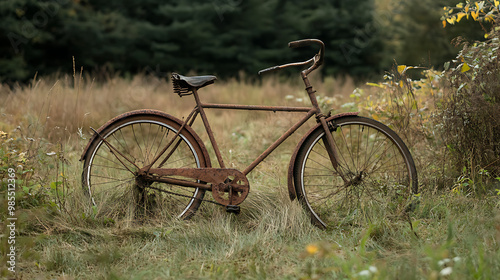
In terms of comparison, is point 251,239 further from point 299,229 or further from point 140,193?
point 140,193

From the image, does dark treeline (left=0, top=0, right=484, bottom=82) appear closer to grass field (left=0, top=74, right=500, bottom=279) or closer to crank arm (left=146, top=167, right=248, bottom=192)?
grass field (left=0, top=74, right=500, bottom=279)

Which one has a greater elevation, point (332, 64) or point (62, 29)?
point (62, 29)

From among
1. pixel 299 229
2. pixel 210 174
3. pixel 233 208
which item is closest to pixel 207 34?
pixel 210 174

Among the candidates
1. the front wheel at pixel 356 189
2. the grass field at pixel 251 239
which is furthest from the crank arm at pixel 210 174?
the front wheel at pixel 356 189

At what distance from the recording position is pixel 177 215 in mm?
3281

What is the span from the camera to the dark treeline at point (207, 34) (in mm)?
13435

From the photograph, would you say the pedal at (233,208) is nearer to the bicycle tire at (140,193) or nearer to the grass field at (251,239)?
the grass field at (251,239)

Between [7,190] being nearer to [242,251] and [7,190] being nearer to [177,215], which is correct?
[177,215]

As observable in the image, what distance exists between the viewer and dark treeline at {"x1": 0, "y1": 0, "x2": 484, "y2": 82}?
13.4 metres

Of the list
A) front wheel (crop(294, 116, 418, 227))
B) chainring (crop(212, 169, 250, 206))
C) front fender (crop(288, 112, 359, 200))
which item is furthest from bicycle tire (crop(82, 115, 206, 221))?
front wheel (crop(294, 116, 418, 227))

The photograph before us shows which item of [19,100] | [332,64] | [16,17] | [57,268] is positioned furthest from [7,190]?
[332,64]

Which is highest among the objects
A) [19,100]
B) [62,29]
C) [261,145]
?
[62,29]

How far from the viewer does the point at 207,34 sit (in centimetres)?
→ 1574

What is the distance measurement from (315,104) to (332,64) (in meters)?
14.9
